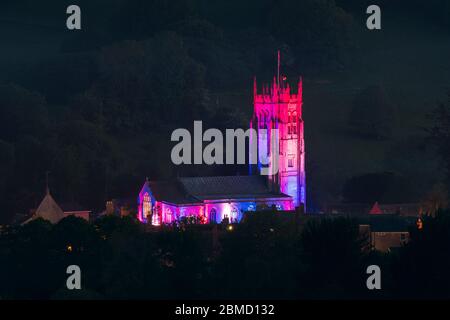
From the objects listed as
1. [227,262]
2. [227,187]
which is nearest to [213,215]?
[227,187]

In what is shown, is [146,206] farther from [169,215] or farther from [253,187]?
[253,187]

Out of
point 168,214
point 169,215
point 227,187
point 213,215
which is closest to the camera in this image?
point 169,215

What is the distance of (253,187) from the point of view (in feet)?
552

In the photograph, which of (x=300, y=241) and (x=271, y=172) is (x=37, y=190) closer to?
(x=271, y=172)

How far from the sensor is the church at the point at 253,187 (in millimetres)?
164125

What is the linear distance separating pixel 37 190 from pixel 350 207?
73.4ft

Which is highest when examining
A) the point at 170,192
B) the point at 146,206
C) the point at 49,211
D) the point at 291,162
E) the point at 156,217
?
the point at 291,162

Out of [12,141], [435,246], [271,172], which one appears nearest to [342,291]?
[435,246]

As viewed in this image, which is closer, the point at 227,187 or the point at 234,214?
the point at 234,214

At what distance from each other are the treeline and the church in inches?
864

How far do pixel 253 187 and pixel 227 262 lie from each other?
38313 mm

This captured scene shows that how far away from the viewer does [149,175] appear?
609ft

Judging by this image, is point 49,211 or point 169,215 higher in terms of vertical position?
point 49,211
